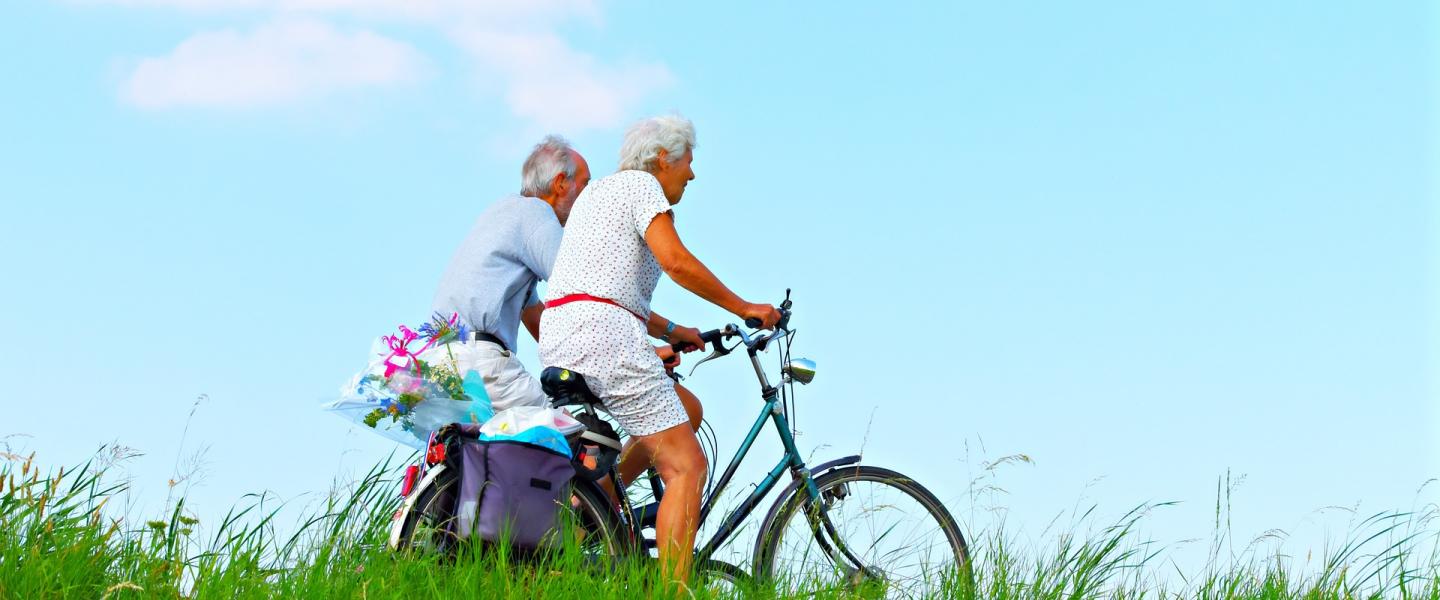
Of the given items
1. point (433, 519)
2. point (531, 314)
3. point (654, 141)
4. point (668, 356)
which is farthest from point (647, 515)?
point (654, 141)

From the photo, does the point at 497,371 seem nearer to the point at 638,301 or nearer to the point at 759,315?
the point at 638,301

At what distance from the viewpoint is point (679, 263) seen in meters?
5.16

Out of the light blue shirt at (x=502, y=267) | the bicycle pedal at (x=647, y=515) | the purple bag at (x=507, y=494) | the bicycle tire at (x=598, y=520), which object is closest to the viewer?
the purple bag at (x=507, y=494)

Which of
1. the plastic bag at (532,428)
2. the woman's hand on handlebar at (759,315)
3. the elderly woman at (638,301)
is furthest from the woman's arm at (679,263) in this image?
the plastic bag at (532,428)

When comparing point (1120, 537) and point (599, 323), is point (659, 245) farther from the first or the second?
point (1120, 537)

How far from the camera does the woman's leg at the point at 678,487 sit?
5312 millimetres

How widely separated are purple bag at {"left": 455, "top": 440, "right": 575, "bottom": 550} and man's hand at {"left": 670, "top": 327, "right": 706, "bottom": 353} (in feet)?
2.62

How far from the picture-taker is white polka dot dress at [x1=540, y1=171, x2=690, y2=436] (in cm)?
522

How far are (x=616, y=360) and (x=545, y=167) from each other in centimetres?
153

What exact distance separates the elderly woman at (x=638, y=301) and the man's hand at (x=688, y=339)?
336 millimetres

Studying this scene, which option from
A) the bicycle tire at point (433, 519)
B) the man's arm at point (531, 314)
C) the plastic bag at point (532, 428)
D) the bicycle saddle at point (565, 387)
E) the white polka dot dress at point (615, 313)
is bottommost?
the bicycle tire at point (433, 519)

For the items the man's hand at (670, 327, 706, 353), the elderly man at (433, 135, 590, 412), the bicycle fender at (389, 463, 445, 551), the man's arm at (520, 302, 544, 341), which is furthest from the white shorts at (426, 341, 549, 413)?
the bicycle fender at (389, 463, 445, 551)

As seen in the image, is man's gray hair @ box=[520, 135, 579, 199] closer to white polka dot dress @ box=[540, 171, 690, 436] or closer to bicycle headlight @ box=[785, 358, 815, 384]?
white polka dot dress @ box=[540, 171, 690, 436]

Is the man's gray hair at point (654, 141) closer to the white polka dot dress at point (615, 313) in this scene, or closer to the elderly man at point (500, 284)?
the white polka dot dress at point (615, 313)
